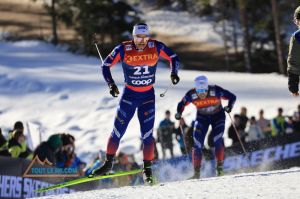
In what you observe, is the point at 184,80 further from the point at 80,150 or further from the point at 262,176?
the point at 262,176

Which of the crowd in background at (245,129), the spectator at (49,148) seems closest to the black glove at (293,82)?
the spectator at (49,148)

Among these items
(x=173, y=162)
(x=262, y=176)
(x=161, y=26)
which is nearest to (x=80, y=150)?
(x=173, y=162)

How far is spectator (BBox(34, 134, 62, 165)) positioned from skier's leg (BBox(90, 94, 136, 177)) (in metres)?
2.69

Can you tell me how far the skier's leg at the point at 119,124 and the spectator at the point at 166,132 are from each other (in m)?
7.58

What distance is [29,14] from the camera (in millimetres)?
58875

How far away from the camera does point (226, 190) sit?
7477 mm

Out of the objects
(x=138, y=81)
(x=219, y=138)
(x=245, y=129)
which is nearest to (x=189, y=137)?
(x=245, y=129)

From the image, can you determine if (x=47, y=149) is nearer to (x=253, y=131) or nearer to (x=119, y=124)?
(x=119, y=124)

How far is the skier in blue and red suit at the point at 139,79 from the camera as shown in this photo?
8977 mm

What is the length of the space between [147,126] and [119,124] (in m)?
0.43

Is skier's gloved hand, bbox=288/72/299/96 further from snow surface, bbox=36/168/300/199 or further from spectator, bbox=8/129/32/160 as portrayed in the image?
spectator, bbox=8/129/32/160

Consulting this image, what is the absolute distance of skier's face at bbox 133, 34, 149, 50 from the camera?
893cm

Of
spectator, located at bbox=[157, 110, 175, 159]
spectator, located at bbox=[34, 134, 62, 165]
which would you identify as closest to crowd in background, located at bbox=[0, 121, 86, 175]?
→ spectator, located at bbox=[34, 134, 62, 165]

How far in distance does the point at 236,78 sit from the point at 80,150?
1031 centimetres
